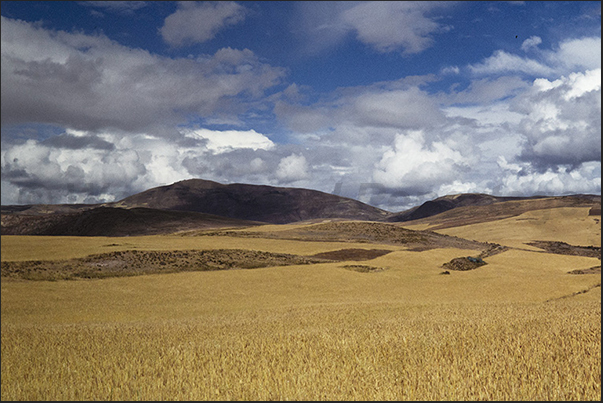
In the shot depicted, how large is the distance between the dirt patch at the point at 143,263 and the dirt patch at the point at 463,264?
16000 mm

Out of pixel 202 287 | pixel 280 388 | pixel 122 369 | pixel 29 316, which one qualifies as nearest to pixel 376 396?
pixel 280 388

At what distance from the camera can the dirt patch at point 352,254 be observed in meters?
63.7

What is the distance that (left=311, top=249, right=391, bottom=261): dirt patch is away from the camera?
63.7m

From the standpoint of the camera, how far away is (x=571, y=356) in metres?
8.08

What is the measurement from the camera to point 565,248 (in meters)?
92.2

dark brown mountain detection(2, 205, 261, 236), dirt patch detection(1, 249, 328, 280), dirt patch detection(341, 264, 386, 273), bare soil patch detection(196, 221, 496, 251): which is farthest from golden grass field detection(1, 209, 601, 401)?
dark brown mountain detection(2, 205, 261, 236)

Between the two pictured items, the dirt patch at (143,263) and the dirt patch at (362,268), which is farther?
the dirt patch at (362,268)

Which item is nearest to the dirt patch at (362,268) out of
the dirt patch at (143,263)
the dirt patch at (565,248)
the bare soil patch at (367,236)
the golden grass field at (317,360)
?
the dirt patch at (143,263)

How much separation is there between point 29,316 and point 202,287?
1438 centimetres

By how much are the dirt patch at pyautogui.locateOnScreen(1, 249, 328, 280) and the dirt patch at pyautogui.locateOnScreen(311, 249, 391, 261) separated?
11.5 feet

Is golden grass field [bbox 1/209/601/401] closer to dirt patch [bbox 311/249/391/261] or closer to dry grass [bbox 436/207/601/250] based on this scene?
dirt patch [bbox 311/249/391/261]

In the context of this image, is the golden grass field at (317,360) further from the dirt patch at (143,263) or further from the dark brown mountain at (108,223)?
the dark brown mountain at (108,223)

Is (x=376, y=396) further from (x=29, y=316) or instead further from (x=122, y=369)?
(x=29, y=316)

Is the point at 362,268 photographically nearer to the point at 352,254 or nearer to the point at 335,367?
the point at 352,254
